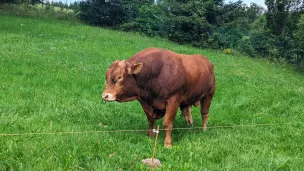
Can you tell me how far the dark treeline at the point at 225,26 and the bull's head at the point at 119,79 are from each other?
28.1m

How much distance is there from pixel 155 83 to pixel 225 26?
30098mm

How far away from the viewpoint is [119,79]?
269 inches

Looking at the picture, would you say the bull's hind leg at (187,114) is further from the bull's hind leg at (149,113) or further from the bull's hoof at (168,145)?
the bull's hoof at (168,145)

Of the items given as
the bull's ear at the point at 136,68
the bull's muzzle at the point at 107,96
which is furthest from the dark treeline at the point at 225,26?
the bull's muzzle at the point at 107,96

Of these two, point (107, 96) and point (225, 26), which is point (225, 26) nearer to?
point (225, 26)

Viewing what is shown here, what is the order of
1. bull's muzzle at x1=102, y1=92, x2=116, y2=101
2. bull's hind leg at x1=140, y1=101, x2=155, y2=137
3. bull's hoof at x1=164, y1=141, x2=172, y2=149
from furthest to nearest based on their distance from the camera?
bull's hind leg at x1=140, y1=101, x2=155, y2=137
bull's hoof at x1=164, y1=141, x2=172, y2=149
bull's muzzle at x1=102, y1=92, x2=116, y2=101

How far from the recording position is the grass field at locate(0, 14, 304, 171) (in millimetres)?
5996

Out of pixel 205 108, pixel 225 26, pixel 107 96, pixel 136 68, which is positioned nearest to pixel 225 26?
pixel 225 26

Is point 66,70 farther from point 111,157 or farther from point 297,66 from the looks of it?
point 297,66

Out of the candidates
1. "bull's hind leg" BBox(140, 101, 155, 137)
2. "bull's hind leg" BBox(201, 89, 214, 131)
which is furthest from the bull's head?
"bull's hind leg" BBox(201, 89, 214, 131)

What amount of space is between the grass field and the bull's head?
84cm

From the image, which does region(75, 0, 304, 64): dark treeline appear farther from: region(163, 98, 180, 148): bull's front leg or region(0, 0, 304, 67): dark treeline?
region(163, 98, 180, 148): bull's front leg

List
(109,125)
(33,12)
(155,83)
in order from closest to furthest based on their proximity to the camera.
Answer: (155,83), (109,125), (33,12)

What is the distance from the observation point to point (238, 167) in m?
6.50
